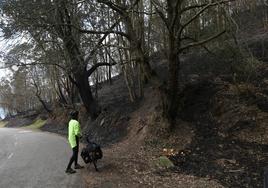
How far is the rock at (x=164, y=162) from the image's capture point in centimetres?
1301

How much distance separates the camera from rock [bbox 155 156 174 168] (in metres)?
13.0

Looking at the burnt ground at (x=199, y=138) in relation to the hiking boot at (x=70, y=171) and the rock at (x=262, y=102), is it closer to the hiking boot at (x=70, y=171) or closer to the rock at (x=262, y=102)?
the rock at (x=262, y=102)

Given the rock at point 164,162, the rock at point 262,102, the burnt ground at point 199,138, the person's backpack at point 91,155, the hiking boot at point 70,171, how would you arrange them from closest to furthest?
1. the burnt ground at point 199,138
2. the hiking boot at point 70,171
3. the person's backpack at point 91,155
4. the rock at point 164,162
5. the rock at point 262,102

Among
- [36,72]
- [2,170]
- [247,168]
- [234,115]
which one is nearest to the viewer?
[247,168]

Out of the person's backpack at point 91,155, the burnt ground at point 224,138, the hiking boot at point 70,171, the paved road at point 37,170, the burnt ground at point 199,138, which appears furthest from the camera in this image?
the person's backpack at point 91,155

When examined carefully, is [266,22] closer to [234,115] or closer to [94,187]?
[234,115]

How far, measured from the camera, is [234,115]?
15258mm

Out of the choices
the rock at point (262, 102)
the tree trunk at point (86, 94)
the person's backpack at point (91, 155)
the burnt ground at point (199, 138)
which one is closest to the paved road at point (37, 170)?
the person's backpack at point (91, 155)

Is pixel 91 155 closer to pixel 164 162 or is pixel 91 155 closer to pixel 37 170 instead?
pixel 37 170

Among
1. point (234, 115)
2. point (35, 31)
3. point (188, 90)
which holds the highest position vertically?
point (35, 31)

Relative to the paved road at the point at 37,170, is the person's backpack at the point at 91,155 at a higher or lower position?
higher

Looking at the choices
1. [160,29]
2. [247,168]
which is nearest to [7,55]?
[160,29]

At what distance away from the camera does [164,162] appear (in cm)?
1318

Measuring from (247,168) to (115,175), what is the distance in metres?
3.91
